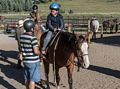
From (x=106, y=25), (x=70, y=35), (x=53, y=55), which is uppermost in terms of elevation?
(x=70, y=35)

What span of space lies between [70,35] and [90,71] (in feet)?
13.8

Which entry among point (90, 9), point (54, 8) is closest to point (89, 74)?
point (54, 8)

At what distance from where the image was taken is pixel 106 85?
995cm

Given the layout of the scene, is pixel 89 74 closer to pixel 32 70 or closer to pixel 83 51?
pixel 83 51

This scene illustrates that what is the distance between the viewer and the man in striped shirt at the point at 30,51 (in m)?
7.29

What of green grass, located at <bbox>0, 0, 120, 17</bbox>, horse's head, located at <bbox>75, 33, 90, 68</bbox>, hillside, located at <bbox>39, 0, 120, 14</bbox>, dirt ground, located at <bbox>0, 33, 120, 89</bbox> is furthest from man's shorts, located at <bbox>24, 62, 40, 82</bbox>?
hillside, located at <bbox>39, 0, 120, 14</bbox>

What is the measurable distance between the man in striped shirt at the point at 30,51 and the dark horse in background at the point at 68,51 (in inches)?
37.9

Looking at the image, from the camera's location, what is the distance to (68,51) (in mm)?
8453

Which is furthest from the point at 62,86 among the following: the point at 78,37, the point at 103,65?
the point at 103,65

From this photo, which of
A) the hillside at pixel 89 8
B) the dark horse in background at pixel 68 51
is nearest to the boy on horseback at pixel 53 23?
the dark horse in background at pixel 68 51

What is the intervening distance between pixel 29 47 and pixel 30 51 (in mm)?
91

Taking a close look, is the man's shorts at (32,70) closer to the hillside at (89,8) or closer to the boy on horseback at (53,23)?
the boy on horseback at (53,23)

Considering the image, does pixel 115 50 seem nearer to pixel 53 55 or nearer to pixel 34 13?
pixel 34 13

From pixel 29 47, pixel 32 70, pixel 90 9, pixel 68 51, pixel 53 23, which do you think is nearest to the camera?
pixel 29 47
